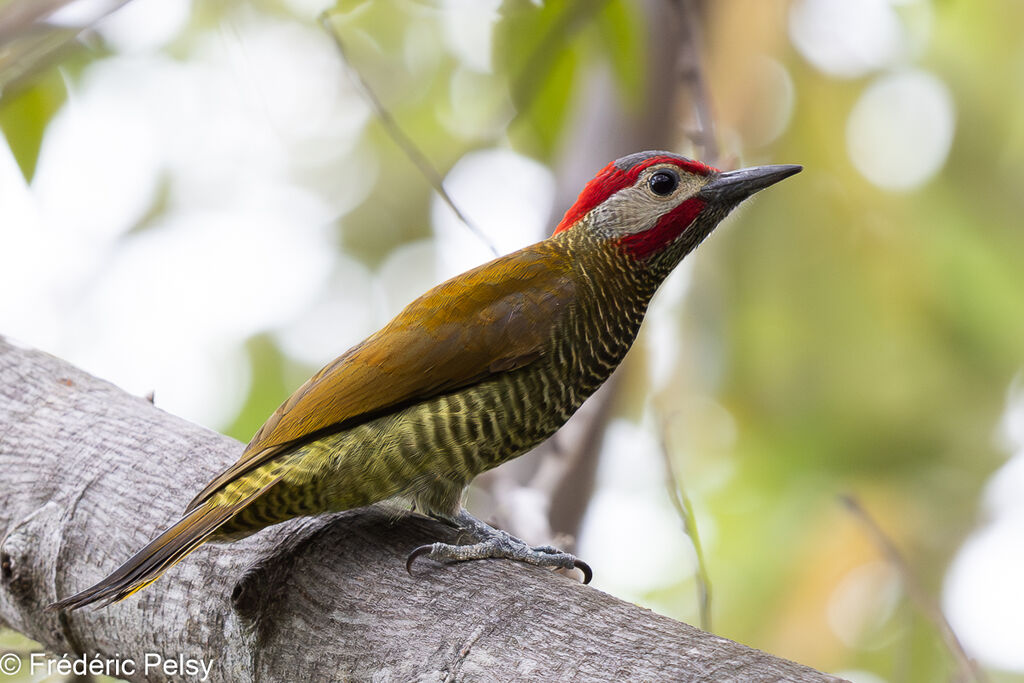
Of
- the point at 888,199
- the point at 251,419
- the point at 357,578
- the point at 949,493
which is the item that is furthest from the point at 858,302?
the point at 357,578

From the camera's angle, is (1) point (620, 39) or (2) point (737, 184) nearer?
(1) point (620, 39)

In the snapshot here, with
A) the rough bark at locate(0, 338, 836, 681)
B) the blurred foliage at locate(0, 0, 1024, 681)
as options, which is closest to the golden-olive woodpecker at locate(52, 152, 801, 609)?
the rough bark at locate(0, 338, 836, 681)

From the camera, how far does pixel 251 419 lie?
181 inches

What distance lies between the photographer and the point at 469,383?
2.53 meters

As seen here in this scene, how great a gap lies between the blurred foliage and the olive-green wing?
7.33 ft

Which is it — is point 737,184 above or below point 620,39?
below

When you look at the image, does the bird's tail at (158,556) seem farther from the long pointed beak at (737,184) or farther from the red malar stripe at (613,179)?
the long pointed beak at (737,184)

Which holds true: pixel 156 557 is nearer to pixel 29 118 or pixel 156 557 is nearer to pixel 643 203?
pixel 29 118

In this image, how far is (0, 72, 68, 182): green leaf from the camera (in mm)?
2312

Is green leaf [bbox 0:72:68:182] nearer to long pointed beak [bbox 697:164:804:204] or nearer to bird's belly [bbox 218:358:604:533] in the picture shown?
bird's belly [bbox 218:358:604:533]

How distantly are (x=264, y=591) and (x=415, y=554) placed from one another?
1.08 ft

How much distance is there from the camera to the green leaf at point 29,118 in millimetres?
2312

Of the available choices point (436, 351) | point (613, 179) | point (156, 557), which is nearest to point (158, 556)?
point (156, 557)

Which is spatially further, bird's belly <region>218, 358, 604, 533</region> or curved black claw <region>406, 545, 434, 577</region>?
bird's belly <region>218, 358, 604, 533</region>
